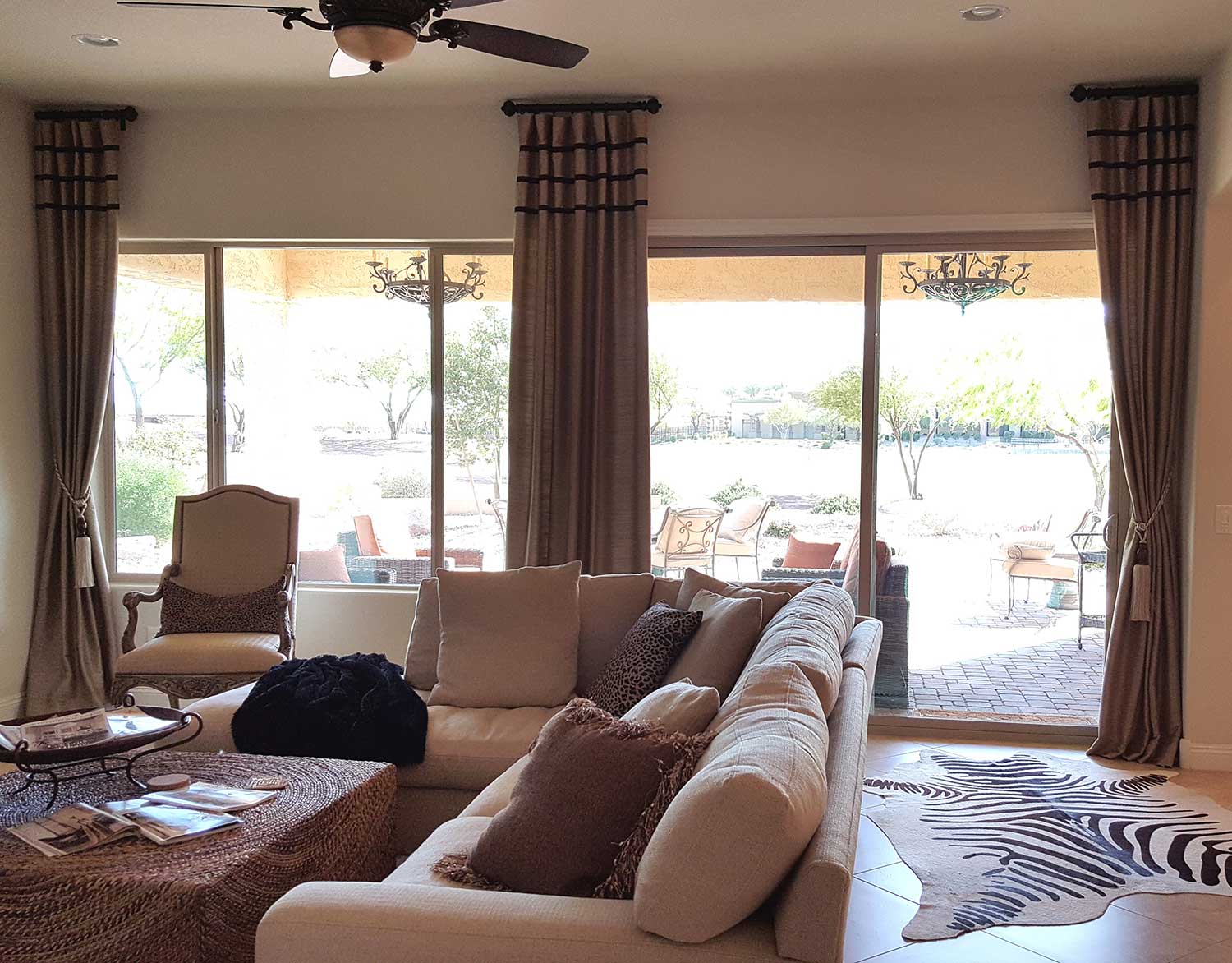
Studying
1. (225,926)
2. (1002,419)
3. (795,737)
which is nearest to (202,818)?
(225,926)

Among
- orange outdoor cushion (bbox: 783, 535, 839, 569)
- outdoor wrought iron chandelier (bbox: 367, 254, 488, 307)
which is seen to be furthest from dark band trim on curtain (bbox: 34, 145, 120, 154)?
orange outdoor cushion (bbox: 783, 535, 839, 569)

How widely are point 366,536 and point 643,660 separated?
8.05 ft

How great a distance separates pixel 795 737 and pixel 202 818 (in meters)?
1.58

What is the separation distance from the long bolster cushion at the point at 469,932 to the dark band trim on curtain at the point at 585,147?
390 centimetres

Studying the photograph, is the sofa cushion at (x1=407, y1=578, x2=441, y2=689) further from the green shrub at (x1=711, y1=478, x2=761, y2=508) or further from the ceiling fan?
the ceiling fan

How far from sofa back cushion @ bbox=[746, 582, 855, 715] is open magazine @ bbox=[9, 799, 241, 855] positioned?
145cm

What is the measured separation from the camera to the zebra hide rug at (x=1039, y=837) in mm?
3355

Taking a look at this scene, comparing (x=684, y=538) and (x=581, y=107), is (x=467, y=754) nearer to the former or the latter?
(x=684, y=538)

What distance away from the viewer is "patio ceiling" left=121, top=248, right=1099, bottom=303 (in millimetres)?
5109

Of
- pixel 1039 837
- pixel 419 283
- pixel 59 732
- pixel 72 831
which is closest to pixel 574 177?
pixel 419 283

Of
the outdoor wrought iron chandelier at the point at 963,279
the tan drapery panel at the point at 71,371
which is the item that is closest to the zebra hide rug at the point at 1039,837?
the outdoor wrought iron chandelier at the point at 963,279

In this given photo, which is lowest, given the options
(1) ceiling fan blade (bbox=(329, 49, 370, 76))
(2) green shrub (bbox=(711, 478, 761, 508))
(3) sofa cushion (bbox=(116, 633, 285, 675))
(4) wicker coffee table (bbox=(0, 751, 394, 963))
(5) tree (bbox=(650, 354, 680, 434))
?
(4) wicker coffee table (bbox=(0, 751, 394, 963))

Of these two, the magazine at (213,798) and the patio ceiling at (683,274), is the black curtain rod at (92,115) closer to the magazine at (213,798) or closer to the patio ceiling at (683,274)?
the patio ceiling at (683,274)

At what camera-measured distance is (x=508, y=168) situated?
5.32 metres
